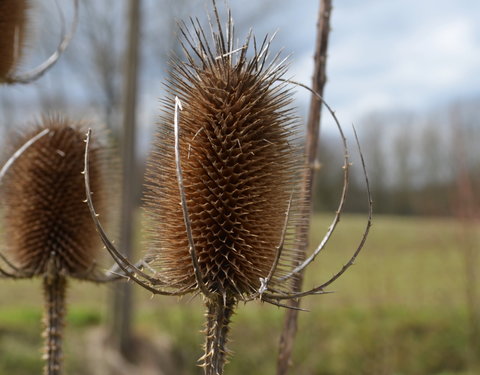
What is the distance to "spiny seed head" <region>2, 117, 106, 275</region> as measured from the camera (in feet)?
7.19

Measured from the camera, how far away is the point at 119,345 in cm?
777

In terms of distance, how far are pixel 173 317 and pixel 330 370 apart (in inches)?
116

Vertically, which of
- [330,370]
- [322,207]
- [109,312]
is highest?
[322,207]

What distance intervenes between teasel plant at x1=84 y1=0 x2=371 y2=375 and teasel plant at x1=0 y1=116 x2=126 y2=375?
0.74 m

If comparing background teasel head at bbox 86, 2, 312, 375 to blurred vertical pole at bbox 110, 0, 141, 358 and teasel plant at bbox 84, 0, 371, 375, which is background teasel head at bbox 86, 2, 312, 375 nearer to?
teasel plant at bbox 84, 0, 371, 375

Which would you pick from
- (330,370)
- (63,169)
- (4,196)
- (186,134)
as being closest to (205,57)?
(186,134)

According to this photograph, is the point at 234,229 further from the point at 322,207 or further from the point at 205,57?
the point at 322,207

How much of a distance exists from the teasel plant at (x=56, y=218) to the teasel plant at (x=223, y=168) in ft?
2.42

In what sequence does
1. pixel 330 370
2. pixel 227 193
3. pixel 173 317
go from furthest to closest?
pixel 173 317 → pixel 330 370 → pixel 227 193

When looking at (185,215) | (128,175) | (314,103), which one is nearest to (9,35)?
(314,103)

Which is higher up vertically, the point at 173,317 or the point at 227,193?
the point at 227,193

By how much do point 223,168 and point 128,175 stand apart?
6203 mm

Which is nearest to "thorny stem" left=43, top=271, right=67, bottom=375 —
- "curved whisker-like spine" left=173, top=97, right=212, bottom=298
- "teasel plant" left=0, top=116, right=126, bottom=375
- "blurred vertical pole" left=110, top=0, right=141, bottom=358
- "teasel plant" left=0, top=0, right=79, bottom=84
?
"teasel plant" left=0, top=116, right=126, bottom=375

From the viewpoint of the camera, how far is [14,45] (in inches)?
89.4
